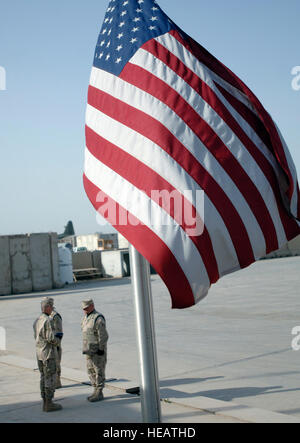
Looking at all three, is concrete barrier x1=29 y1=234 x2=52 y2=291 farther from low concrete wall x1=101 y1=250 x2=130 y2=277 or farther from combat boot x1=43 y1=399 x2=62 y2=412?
combat boot x1=43 y1=399 x2=62 y2=412

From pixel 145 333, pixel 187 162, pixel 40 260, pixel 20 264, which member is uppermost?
pixel 40 260

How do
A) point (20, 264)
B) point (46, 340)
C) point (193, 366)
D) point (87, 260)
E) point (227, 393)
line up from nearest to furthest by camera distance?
point (46, 340), point (227, 393), point (193, 366), point (20, 264), point (87, 260)

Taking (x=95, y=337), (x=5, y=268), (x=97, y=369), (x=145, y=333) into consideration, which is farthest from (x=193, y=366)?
(x=5, y=268)

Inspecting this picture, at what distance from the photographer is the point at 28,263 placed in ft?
115

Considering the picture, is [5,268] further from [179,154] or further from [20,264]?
[179,154]

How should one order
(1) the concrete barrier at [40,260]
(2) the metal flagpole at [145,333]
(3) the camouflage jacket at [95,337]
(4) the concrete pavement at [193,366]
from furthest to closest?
1. (1) the concrete barrier at [40,260]
2. (3) the camouflage jacket at [95,337]
3. (4) the concrete pavement at [193,366]
4. (2) the metal flagpole at [145,333]

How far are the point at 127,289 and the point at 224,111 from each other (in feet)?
87.4

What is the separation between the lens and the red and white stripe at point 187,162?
13.2 ft

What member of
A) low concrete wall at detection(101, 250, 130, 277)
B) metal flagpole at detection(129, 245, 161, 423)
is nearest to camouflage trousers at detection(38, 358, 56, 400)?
metal flagpole at detection(129, 245, 161, 423)

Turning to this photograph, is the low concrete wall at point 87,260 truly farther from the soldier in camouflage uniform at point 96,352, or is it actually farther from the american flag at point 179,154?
the american flag at point 179,154

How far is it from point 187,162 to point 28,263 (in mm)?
31994

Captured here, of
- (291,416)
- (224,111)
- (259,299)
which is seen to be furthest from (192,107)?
(259,299)

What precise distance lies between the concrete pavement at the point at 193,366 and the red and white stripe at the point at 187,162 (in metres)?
3.67

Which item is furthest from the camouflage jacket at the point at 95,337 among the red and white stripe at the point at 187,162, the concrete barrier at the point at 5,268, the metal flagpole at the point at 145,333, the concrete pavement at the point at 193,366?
the concrete barrier at the point at 5,268
